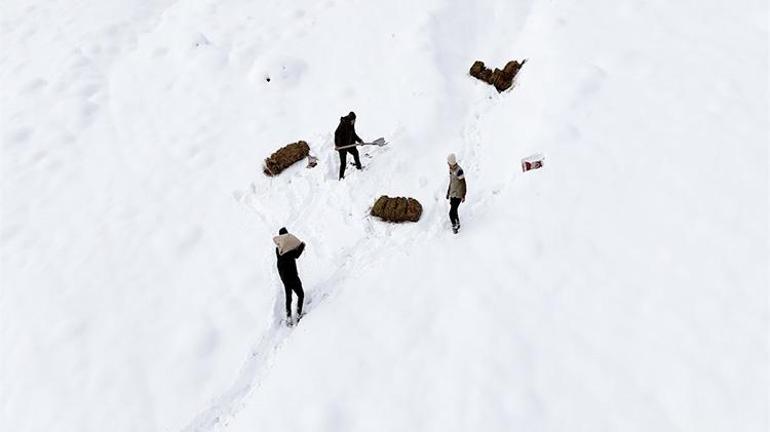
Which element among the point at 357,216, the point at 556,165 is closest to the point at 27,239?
the point at 357,216

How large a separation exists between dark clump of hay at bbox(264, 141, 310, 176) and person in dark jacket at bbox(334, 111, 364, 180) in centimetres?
94

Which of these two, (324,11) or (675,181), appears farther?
(324,11)

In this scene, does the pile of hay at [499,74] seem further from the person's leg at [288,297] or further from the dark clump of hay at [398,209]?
the person's leg at [288,297]

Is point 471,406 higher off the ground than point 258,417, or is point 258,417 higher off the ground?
point 471,406

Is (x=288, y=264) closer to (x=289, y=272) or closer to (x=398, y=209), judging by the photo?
(x=289, y=272)

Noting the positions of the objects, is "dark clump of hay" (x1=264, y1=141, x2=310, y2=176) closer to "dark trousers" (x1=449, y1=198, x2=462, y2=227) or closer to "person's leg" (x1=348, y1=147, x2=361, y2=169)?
"person's leg" (x1=348, y1=147, x2=361, y2=169)

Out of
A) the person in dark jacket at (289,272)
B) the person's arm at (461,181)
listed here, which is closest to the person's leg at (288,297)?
the person in dark jacket at (289,272)

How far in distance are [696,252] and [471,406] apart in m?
4.25

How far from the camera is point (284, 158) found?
12.0 m

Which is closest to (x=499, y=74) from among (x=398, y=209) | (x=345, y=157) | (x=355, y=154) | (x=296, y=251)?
(x=355, y=154)

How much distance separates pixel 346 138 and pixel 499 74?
4.22 m

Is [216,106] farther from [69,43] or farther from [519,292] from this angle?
[519,292]

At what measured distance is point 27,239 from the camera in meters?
10.8

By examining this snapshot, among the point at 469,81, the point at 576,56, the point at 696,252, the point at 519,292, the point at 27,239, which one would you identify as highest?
the point at 576,56
